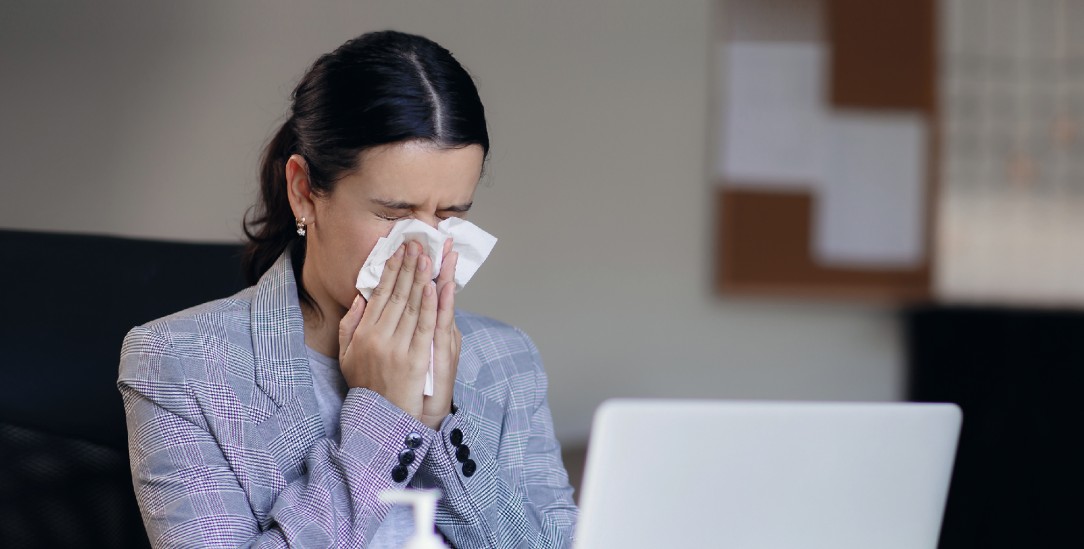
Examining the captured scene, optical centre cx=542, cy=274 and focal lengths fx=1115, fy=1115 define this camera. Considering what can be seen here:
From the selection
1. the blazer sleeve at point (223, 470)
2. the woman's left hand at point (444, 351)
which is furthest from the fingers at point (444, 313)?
the blazer sleeve at point (223, 470)

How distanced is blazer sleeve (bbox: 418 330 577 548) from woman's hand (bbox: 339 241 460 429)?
1.9 inches

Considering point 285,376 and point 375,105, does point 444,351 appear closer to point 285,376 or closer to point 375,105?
point 285,376

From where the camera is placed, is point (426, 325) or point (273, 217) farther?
point (273, 217)

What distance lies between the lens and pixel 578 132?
2.84 metres

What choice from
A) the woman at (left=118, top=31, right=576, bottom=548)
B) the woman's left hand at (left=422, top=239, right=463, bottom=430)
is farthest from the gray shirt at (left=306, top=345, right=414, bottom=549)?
the woman's left hand at (left=422, top=239, right=463, bottom=430)

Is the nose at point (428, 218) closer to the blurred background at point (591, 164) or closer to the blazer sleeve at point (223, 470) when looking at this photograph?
the blazer sleeve at point (223, 470)

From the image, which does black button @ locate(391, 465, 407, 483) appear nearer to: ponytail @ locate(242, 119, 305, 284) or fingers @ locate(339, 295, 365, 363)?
fingers @ locate(339, 295, 365, 363)

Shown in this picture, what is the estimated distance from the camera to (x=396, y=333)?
1.26 m

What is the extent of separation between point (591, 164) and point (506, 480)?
1.58 m

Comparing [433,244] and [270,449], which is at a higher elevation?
[433,244]

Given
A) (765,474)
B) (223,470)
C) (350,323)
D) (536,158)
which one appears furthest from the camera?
(536,158)

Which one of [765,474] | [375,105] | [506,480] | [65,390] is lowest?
[506,480]

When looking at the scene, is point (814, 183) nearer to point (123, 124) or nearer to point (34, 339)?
point (123, 124)

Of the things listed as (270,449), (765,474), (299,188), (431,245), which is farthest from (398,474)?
(765,474)
